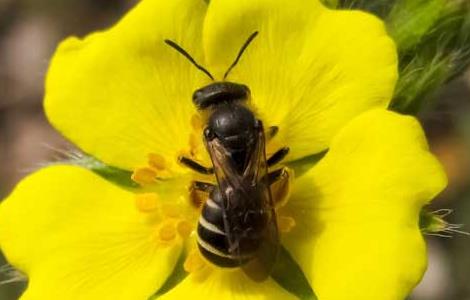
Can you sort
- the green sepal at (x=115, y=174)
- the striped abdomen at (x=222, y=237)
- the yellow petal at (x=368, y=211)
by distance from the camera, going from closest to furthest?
the striped abdomen at (x=222, y=237) < the yellow petal at (x=368, y=211) < the green sepal at (x=115, y=174)

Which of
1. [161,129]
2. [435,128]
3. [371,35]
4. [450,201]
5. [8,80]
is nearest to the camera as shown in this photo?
[371,35]

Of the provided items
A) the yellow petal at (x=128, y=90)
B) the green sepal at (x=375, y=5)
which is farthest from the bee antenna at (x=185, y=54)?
the green sepal at (x=375, y=5)

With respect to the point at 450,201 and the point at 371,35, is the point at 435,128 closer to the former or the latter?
the point at 450,201

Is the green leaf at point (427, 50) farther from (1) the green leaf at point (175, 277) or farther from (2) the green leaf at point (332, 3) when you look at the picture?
(1) the green leaf at point (175, 277)

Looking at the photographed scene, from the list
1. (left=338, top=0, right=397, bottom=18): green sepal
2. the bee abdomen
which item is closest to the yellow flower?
the bee abdomen

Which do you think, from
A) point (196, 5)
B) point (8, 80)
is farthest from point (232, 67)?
point (8, 80)

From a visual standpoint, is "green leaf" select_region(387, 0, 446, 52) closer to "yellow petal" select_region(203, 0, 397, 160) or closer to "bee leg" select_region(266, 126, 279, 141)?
"yellow petal" select_region(203, 0, 397, 160)

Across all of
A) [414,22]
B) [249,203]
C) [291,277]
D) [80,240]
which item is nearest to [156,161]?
[80,240]
